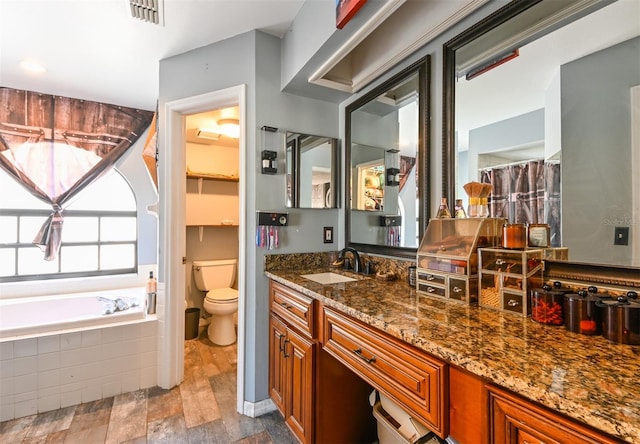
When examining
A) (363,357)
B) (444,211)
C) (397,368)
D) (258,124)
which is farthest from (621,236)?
(258,124)

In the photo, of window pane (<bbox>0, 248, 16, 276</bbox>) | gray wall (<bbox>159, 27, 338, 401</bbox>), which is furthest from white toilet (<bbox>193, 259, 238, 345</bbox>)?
window pane (<bbox>0, 248, 16, 276</bbox>)

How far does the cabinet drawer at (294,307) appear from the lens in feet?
4.83

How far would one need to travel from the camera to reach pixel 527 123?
Answer: 45.9 inches

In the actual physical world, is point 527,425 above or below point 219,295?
above

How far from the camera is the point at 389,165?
1834 mm

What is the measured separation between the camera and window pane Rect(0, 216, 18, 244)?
286 centimetres

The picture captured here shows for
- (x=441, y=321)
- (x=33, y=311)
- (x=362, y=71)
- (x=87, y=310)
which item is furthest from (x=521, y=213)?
(x=33, y=311)

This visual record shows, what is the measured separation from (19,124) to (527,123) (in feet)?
12.9

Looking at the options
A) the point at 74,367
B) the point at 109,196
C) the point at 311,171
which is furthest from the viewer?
the point at 109,196

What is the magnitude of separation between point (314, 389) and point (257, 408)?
72 centimetres

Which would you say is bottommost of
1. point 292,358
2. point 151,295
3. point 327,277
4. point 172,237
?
point 292,358

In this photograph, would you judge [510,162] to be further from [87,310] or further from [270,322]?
[87,310]

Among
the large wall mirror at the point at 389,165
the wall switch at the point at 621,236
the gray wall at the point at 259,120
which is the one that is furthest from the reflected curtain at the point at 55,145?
the wall switch at the point at 621,236

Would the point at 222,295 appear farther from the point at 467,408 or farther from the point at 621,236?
the point at 621,236
